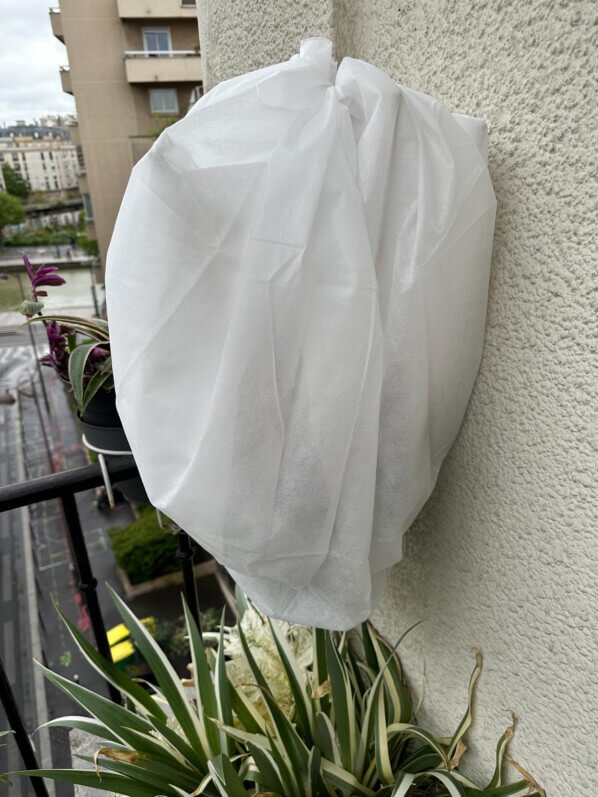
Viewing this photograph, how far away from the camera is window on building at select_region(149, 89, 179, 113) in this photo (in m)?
3.34

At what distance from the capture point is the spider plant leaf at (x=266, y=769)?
0.78 m

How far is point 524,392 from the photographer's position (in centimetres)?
59

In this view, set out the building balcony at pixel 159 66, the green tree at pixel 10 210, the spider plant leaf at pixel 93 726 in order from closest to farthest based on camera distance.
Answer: the spider plant leaf at pixel 93 726 < the green tree at pixel 10 210 < the building balcony at pixel 159 66

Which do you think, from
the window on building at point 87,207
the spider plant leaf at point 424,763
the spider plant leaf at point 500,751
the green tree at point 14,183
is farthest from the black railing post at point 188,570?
the green tree at point 14,183

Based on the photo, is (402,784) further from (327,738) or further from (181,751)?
(181,751)

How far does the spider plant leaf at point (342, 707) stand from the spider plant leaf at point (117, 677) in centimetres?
35

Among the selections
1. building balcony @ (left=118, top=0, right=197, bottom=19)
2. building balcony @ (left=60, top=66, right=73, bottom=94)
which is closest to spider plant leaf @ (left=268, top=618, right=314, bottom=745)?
building balcony @ (left=60, top=66, right=73, bottom=94)

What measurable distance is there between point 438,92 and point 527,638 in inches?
28.0

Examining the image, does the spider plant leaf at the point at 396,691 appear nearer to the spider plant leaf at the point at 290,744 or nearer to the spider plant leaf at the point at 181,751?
the spider plant leaf at the point at 290,744

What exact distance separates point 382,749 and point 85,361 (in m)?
0.79

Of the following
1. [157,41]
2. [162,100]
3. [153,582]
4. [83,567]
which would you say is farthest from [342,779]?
[153,582]

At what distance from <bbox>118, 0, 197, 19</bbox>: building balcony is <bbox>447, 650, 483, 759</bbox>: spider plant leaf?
3.63 meters

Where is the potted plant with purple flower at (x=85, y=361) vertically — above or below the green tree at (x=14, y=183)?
below

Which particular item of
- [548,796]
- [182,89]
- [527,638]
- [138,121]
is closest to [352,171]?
[527,638]
